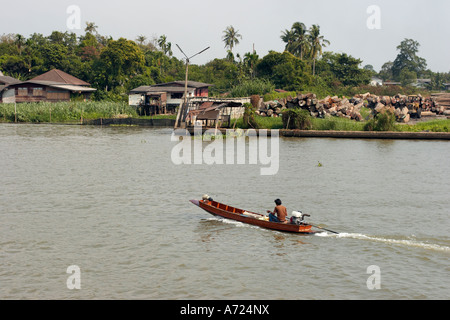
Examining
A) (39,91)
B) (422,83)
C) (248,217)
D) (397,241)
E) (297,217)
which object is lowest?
(397,241)

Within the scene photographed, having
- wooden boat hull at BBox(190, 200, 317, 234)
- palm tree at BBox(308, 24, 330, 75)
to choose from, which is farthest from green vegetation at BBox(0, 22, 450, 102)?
wooden boat hull at BBox(190, 200, 317, 234)

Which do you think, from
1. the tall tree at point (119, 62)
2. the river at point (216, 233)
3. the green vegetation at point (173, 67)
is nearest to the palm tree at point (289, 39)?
the green vegetation at point (173, 67)

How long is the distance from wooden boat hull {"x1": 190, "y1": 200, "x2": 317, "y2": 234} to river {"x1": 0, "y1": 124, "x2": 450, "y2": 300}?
0.27 meters

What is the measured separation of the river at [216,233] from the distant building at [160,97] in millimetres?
33881

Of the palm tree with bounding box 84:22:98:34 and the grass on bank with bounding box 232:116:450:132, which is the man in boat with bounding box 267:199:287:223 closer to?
the grass on bank with bounding box 232:116:450:132

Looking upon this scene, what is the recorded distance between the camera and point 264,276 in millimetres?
12633

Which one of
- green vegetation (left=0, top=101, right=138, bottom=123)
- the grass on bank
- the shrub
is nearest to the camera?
the grass on bank

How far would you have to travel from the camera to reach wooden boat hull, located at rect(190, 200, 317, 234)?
15484 millimetres

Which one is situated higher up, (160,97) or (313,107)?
(160,97)

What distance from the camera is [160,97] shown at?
64812 millimetres

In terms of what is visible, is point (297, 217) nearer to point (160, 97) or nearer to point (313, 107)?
point (313, 107)

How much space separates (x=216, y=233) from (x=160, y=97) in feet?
165

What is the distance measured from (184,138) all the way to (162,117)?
16.3 meters

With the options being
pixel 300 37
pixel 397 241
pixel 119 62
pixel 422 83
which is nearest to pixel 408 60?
pixel 422 83
